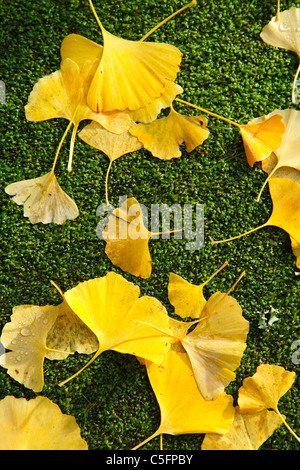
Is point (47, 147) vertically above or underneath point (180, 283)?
above

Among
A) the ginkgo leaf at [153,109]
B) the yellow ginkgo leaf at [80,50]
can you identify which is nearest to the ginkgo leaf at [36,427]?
the ginkgo leaf at [153,109]

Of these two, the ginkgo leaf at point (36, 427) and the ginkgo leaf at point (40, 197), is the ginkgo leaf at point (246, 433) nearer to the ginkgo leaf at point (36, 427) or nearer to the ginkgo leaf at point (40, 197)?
the ginkgo leaf at point (36, 427)

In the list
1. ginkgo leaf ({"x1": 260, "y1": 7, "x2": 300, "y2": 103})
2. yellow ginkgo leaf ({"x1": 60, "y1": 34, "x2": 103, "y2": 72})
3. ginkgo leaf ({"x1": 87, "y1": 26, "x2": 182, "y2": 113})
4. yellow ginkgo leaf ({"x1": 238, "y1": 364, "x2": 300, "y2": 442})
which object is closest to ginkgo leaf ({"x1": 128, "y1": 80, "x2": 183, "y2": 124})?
ginkgo leaf ({"x1": 87, "y1": 26, "x2": 182, "y2": 113})

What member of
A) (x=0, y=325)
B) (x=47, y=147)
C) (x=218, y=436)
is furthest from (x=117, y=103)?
(x=218, y=436)

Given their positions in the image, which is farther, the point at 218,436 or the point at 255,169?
the point at 255,169

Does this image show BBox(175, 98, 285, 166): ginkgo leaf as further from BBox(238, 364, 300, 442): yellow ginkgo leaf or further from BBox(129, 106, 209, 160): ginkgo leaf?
BBox(238, 364, 300, 442): yellow ginkgo leaf

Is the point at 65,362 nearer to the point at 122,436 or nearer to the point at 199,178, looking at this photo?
the point at 122,436

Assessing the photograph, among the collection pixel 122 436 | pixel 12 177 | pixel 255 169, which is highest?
pixel 255 169
